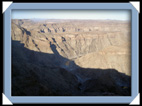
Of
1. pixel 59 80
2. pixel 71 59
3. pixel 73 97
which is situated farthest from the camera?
pixel 71 59

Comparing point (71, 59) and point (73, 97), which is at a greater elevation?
point (71, 59)

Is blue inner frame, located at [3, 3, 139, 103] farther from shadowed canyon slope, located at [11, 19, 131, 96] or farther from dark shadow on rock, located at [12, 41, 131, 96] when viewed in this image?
dark shadow on rock, located at [12, 41, 131, 96]

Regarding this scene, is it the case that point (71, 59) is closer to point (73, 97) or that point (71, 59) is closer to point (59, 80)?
point (59, 80)

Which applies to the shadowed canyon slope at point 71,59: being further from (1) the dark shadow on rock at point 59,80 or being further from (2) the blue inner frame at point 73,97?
(2) the blue inner frame at point 73,97

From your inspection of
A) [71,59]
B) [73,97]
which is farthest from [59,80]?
[71,59]

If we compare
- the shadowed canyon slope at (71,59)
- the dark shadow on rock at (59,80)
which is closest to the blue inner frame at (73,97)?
the shadowed canyon slope at (71,59)

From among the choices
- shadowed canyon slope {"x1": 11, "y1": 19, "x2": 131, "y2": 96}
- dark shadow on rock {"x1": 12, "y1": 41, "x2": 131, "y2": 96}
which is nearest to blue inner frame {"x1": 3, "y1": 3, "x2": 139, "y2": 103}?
shadowed canyon slope {"x1": 11, "y1": 19, "x2": 131, "y2": 96}

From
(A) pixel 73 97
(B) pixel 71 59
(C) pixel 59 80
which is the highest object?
(B) pixel 71 59
